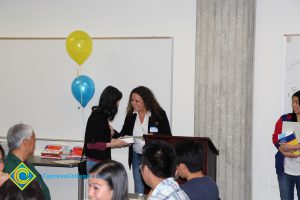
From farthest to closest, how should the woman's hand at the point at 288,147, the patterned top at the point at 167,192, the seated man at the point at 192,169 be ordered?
1. the woman's hand at the point at 288,147
2. the seated man at the point at 192,169
3. the patterned top at the point at 167,192

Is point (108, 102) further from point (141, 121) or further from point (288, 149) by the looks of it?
point (288, 149)

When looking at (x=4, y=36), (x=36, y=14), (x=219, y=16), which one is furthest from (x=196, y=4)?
(x=4, y=36)

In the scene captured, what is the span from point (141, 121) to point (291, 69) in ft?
5.72

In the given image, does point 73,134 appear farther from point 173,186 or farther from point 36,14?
point 173,186

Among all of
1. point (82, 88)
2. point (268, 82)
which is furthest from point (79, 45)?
point (268, 82)

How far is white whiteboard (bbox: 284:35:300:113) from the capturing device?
4914 mm

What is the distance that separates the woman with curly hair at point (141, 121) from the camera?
15.8 ft

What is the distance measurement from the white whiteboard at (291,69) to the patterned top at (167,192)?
2.85 meters

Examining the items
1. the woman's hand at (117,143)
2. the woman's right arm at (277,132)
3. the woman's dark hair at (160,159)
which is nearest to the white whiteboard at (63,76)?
the woman's hand at (117,143)

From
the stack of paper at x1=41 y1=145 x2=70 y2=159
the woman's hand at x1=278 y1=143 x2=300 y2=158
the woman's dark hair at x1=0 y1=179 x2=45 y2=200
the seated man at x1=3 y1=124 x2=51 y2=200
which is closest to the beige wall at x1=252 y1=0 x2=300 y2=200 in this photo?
the woman's hand at x1=278 y1=143 x2=300 y2=158

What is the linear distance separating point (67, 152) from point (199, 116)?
1.68 metres

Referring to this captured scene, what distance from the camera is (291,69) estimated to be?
4.94m

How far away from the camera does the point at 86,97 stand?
17.0 feet

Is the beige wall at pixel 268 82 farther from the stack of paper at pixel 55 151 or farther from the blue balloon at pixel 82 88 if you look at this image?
the stack of paper at pixel 55 151
